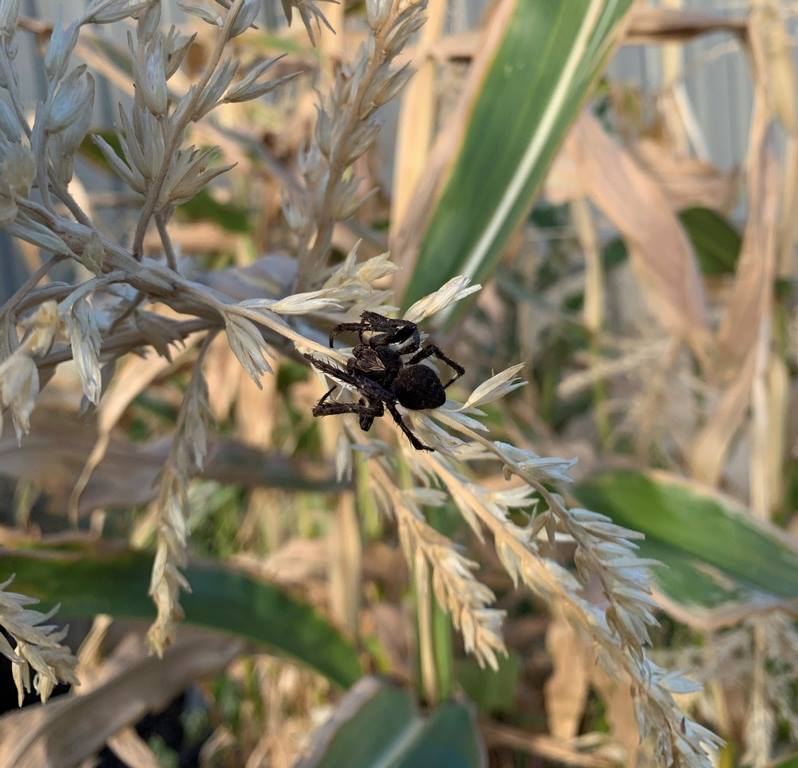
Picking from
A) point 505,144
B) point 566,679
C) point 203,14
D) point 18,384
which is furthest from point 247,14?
point 566,679

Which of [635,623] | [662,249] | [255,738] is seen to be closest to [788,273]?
[662,249]

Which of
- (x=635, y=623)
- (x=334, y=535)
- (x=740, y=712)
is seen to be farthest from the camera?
(x=334, y=535)

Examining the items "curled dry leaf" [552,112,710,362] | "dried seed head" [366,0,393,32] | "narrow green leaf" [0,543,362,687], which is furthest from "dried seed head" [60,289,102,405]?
"curled dry leaf" [552,112,710,362]

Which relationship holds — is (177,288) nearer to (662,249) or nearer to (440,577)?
(440,577)

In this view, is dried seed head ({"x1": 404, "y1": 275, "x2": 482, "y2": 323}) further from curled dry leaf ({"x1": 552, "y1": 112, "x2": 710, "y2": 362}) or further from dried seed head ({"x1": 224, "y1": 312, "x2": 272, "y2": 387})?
curled dry leaf ({"x1": 552, "y1": 112, "x2": 710, "y2": 362})

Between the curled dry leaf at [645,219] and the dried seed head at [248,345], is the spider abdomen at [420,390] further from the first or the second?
the curled dry leaf at [645,219]

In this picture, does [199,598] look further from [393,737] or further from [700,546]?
[700,546]
